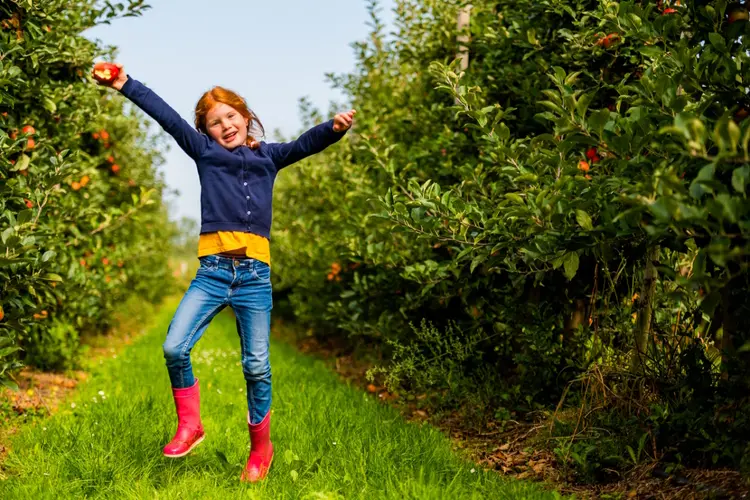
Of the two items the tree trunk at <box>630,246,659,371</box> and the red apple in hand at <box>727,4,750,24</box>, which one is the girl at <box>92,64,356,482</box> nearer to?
the red apple in hand at <box>727,4,750,24</box>

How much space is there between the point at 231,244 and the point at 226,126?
0.62 metres

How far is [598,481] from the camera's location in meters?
3.28

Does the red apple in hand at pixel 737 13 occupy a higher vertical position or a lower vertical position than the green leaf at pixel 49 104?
lower

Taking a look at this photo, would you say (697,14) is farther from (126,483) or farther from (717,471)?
(126,483)

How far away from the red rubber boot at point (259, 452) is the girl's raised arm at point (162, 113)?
52.9 inches

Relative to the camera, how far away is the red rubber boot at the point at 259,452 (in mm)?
3373

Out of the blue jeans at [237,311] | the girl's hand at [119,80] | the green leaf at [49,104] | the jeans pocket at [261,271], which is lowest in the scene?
the blue jeans at [237,311]

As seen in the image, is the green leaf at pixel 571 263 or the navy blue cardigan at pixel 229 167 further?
the navy blue cardigan at pixel 229 167

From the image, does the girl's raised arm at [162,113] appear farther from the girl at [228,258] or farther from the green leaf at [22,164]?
the green leaf at [22,164]

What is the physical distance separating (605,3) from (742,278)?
1526 millimetres

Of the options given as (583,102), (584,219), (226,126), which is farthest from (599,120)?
(226,126)

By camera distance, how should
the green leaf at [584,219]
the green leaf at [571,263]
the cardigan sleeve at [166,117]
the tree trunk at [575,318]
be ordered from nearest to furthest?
1. the green leaf at [584,219]
2. the green leaf at [571,263]
3. the cardigan sleeve at [166,117]
4. the tree trunk at [575,318]

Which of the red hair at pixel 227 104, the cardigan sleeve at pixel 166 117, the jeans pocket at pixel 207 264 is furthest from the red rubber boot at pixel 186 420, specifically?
the red hair at pixel 227 104

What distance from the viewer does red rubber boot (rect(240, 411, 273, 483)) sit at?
11.1ft
